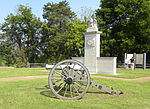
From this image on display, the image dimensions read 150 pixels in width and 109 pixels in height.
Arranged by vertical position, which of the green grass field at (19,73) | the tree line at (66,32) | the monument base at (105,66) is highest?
the tree line at (66,32)

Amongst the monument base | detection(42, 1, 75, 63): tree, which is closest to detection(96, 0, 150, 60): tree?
detection(42, 1, 75, 63): tree

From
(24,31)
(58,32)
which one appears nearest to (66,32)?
(58,32)

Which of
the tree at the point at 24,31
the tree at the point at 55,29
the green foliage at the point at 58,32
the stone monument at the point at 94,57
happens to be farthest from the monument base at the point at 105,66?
the tree at the point at 24,31

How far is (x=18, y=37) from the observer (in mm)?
42812

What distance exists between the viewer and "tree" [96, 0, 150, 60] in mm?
29453

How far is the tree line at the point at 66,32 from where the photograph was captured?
99.1 feet

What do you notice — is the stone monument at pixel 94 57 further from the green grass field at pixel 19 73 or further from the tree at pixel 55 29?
the tree at pixel 55 29

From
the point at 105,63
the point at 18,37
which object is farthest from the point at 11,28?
the point at 105,63

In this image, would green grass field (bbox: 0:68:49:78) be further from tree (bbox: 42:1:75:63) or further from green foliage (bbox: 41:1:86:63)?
tree (bbox: 42:1:75:63)

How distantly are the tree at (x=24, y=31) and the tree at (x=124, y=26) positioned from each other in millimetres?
17402

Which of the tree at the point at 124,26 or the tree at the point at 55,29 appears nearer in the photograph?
the tree at the point at 124,26

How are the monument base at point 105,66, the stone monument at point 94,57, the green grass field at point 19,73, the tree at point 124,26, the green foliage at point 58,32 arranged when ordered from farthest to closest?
the green foliage at point 58,32 < the tree at point 124,26 < the stone monument at point 94,57 < the monument base at point 105,66 < the green grass field at point 19,73

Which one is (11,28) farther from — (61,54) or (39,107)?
(39,107)

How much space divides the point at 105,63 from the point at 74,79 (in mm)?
10780
